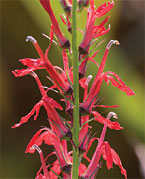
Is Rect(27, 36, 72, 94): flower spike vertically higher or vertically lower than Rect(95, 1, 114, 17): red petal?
lower

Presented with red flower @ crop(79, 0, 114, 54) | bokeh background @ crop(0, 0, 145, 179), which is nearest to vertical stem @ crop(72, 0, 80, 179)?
red flower @ crop(79, 0, 114, 54)

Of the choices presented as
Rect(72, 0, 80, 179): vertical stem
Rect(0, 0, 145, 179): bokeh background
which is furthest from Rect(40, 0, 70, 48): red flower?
Rect(0, 0, 145, 179): bokeh background

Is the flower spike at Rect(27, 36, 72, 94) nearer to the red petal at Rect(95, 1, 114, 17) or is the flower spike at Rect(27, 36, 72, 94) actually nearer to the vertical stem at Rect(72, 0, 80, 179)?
the vertical stem at Rect(72, 0, 80, 179)

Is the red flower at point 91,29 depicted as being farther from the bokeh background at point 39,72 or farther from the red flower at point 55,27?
the bokeh background at point 39,72

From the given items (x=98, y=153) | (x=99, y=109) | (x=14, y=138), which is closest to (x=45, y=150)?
(x=14, y=138)

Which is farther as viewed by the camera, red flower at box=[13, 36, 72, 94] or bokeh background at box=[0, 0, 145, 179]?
bokeh background at box=[0, 0, 145, 179]

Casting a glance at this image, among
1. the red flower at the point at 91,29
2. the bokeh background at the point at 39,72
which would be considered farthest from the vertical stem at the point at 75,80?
the bokeh background at the point at 39,72

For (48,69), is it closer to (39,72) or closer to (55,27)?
(55,27)

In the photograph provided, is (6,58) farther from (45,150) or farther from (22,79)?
(45,150)

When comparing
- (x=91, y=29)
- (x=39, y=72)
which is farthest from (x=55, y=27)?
(x=39, y=72)
